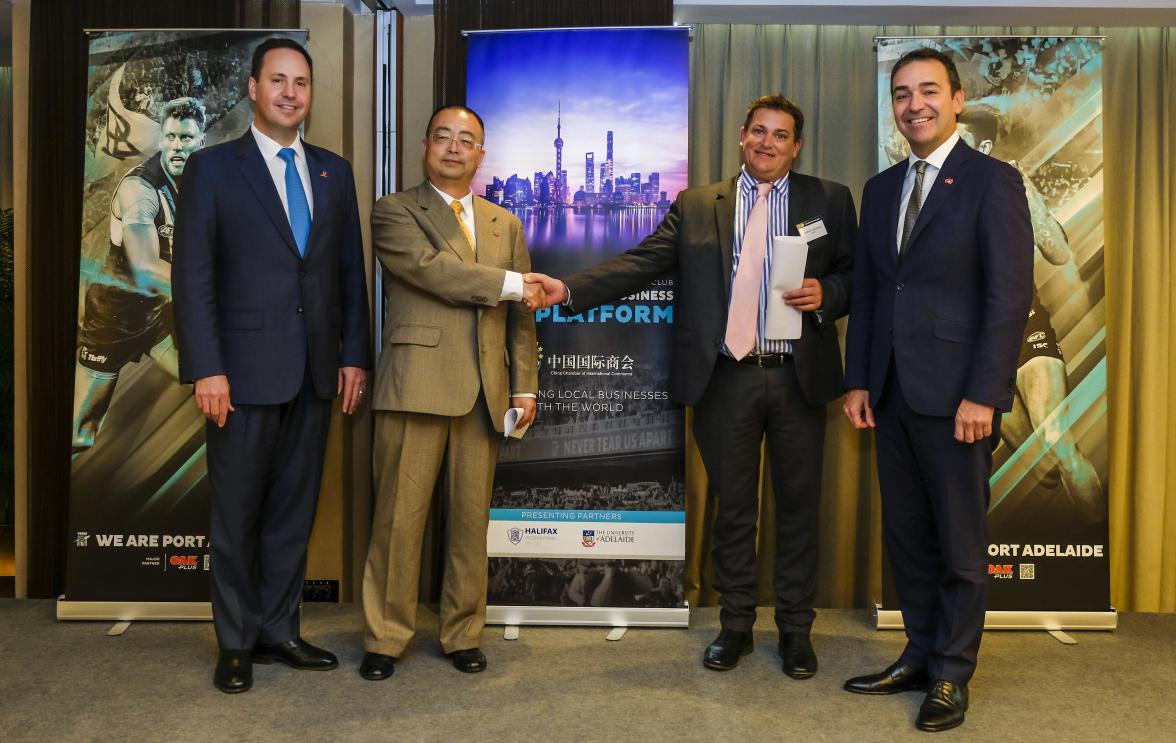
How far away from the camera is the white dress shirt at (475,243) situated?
3.19 meters

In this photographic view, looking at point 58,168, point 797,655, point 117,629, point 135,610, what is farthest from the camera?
point 58,168

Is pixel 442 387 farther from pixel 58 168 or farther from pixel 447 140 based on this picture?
pixel 58 168

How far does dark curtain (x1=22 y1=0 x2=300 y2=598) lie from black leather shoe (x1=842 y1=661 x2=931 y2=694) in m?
3.30

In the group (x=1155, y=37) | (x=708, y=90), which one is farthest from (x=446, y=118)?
(x=1155, y=37)

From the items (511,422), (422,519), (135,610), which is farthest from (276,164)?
(135,610)

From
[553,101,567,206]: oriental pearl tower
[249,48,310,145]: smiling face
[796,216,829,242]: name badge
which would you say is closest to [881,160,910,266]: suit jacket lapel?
[796,216,829,242]: name badge

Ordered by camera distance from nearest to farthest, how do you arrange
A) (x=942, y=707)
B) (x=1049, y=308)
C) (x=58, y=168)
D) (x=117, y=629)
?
(x=942, y=707), (x=117, y=629), (x=1049, y=308), (x=58, y=168)

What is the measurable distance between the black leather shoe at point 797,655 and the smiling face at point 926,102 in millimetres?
1663

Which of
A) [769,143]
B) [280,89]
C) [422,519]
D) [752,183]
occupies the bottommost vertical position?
[422,519]

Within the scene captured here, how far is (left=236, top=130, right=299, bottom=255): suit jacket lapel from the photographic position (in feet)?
10.2

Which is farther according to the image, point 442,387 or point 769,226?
point 769,226

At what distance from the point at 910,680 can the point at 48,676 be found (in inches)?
109

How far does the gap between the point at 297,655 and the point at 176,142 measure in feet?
6.68

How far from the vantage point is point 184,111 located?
382 centimetres
